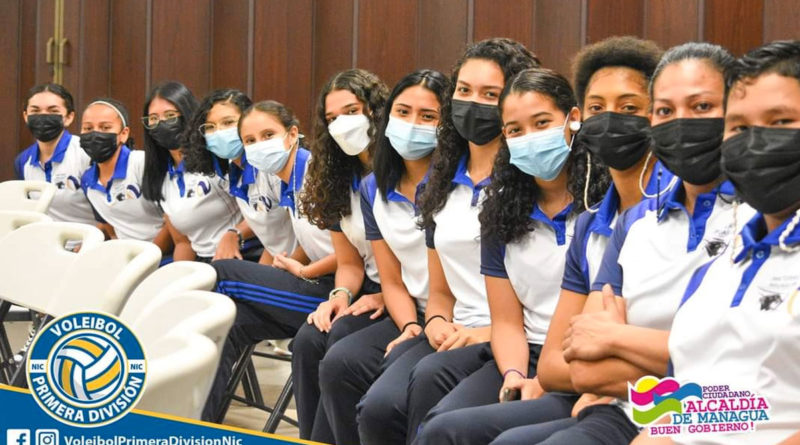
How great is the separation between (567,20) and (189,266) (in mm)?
2653

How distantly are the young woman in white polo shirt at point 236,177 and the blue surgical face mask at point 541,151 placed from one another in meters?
1.66

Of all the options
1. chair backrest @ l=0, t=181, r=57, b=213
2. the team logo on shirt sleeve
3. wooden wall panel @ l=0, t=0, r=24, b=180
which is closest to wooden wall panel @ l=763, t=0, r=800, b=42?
the team logo on shirt sleeve

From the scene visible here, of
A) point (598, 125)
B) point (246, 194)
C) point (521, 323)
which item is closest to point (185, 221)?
point (246, 194)

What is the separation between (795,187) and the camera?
5.35 ft

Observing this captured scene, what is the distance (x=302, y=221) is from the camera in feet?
12.6

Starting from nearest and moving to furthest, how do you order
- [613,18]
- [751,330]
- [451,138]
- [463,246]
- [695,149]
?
[751,330]
[695,149]
[463,246]
[451,138]
[613,18]

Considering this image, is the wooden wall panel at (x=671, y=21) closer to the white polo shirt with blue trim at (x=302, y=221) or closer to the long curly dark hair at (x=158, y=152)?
the white polo shirt with blue trim at (x=302, y=221)

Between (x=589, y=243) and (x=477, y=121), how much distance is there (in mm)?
683

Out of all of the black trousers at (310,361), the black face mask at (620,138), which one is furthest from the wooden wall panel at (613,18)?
the black face mask at (620,138)

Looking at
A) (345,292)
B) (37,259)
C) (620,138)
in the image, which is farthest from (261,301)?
(620,138)

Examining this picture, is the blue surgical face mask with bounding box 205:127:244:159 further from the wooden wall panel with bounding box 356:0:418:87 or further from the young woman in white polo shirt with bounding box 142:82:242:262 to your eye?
the wooden wall panel with bounding box 356:0:418:87

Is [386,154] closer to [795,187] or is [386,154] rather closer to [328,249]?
[328,249]

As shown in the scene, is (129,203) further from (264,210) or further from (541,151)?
(541,151)

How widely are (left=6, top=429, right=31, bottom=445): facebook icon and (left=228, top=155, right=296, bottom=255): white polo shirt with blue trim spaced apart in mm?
2270
